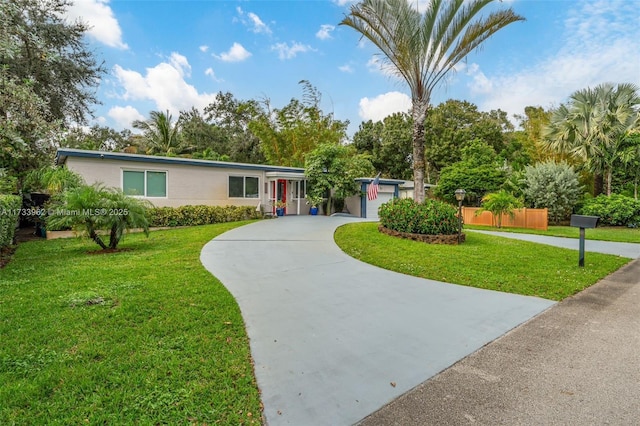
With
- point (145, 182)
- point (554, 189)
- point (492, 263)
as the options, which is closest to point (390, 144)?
point (554, 189)

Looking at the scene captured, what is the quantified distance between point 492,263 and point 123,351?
6.80m

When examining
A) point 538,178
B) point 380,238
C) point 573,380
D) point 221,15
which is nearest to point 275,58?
point 221,15

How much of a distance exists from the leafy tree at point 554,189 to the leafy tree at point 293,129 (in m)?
14.6

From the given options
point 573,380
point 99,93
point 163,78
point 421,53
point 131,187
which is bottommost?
point 573,380

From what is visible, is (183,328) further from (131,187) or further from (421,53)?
(131,187)

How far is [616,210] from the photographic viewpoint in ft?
50.3

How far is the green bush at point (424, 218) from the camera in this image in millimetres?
9391

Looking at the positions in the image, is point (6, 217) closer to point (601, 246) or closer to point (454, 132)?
point (601, 246)

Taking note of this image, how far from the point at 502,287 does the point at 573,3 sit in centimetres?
964

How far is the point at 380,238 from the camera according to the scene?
9547 mm

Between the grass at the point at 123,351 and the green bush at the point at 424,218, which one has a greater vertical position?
the green bush at the point at 424,218

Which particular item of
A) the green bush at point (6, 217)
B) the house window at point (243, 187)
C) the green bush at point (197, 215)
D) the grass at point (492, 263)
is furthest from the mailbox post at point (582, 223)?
the house window at point (243, 187)

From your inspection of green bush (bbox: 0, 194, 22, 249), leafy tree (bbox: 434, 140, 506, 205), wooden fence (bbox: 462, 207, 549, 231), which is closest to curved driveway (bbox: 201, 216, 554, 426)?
green bush (bbox: 0, 194, 22, 249)

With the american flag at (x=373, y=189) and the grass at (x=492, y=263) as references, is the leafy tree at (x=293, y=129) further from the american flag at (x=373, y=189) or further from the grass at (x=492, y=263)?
the grass at (x=492, y=263)
